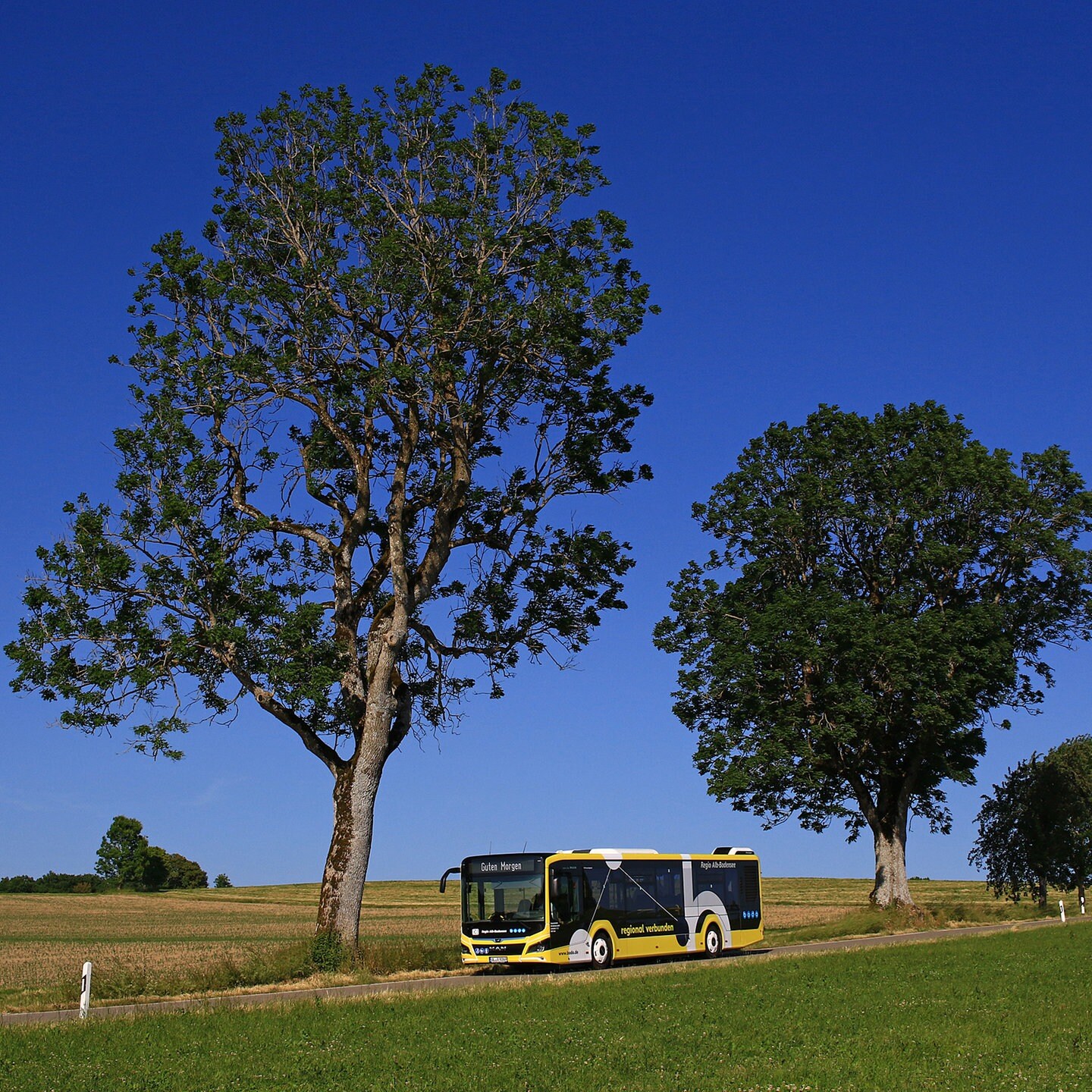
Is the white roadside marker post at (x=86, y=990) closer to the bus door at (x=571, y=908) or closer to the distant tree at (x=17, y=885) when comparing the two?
the bus door at (x=571, y=908)

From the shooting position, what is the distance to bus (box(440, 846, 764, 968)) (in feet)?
82.2

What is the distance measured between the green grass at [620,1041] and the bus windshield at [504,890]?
5298mm

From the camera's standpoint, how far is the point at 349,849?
2459 cm

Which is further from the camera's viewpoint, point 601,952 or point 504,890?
point 601,952

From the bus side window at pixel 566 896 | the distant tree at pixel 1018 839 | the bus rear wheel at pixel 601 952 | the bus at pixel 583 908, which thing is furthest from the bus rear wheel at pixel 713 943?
the distant tree at pixel 1018 839

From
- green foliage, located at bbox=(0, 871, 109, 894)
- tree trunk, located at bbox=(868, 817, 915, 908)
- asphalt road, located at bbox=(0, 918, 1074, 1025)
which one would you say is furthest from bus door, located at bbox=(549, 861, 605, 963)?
green foliage, located at bbox=(0, 871, 109, 894)

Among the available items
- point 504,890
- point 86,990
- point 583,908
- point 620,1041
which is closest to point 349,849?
point 504,890

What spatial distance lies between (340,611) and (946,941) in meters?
18.9

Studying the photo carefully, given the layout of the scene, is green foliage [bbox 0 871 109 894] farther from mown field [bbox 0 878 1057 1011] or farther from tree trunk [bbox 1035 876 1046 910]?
tree trunk [bbox 1035 876 1046 910]

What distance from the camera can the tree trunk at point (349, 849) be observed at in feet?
79.3

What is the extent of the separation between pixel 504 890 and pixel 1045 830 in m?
40.8

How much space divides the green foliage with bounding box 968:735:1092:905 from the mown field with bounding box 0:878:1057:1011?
1.82 m

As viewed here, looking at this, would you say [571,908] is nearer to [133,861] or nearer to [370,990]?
[370,990]

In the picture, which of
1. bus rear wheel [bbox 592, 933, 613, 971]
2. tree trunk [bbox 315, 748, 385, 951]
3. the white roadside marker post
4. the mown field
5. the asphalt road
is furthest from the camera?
bus rear wheel [bbox 592, 933, 613, 971]
